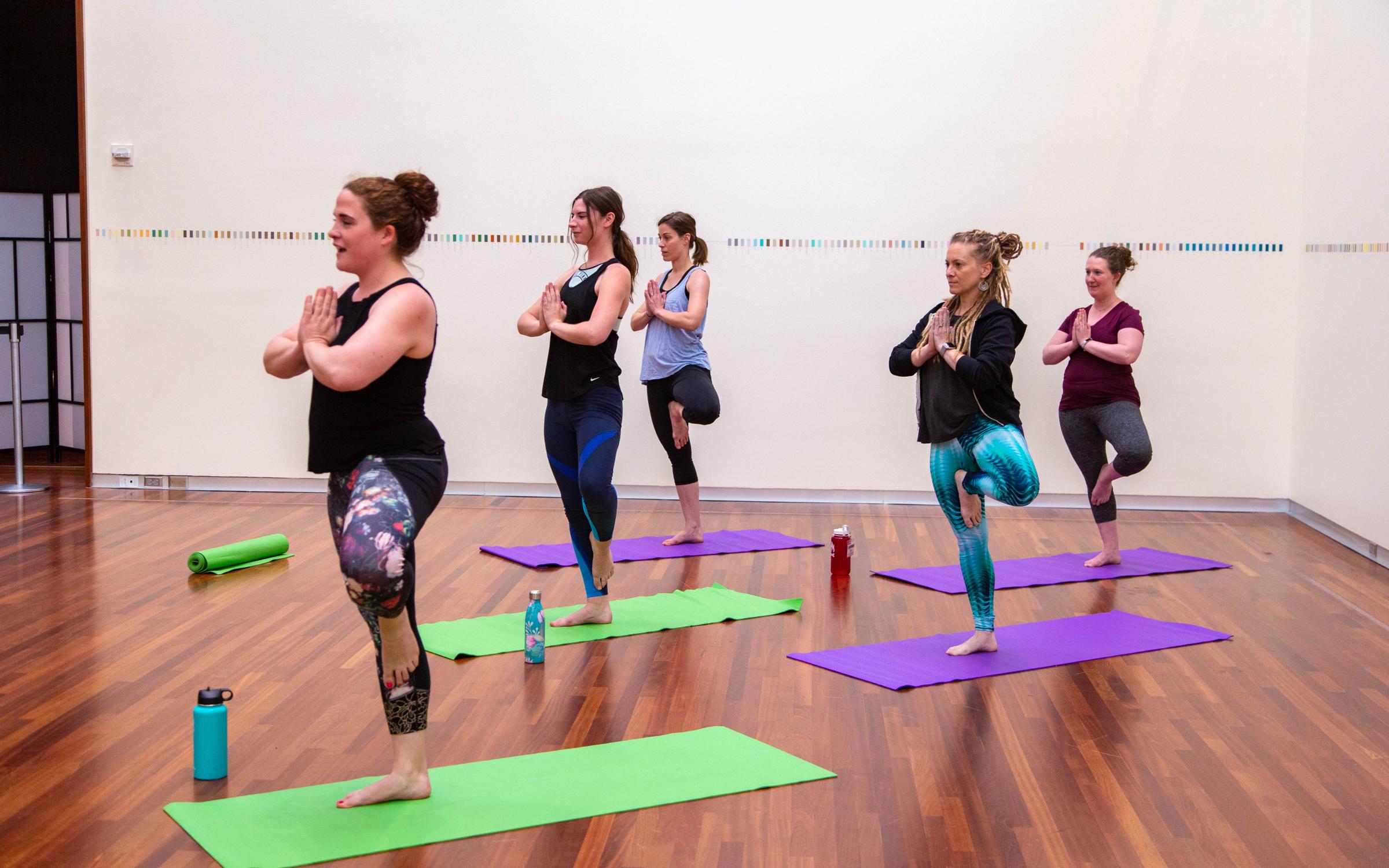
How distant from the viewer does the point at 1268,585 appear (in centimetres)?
512

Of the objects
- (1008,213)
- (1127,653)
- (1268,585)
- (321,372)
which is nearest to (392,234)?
(321,372)

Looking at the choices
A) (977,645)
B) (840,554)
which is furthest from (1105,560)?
(977,645)

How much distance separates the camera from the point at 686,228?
5.44m

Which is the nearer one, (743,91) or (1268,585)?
(1268,585)

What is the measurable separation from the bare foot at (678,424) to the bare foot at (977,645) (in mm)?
1941

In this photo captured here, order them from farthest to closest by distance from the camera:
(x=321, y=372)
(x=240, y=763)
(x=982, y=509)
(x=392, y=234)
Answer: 1. (x=982, y=509)
2. (x=240, y=763)
3. (x=392, y=234)
4. (x=321, y=372)

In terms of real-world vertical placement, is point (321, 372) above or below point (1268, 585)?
above

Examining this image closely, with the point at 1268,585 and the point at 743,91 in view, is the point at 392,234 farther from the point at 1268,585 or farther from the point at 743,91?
the point at 743,91

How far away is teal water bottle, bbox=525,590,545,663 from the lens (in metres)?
3.77

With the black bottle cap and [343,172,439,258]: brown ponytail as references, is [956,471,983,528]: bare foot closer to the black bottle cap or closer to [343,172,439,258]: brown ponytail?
A: [343,172,439,258]: brown ponytail

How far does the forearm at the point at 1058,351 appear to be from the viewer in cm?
540

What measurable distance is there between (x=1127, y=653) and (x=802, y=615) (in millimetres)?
1143

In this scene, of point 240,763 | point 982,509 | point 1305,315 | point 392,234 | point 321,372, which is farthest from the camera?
point 1305,315

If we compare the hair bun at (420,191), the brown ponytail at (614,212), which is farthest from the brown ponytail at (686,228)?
the hair bun at (420,191)
